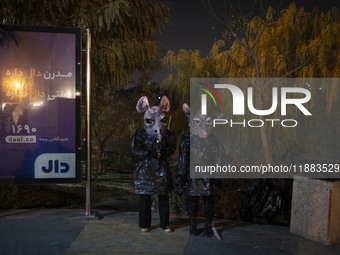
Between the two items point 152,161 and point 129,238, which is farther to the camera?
point 152,161

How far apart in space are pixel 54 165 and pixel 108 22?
9.56 feet

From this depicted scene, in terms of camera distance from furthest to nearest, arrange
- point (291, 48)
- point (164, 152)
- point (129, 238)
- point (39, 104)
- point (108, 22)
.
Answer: point (291, 48), point (108, 22), point (39, 104), point (164, 152), point (129, 238)

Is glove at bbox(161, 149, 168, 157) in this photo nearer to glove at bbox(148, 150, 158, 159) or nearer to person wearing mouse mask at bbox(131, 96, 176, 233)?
person wearing mouse mask at bbox(131, 96, 176, 233)

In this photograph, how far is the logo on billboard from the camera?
605 centimetres

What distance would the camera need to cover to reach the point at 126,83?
9.63 metres

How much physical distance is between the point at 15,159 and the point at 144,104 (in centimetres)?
218

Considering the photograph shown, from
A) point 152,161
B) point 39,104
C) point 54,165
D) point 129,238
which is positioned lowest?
point 129,238

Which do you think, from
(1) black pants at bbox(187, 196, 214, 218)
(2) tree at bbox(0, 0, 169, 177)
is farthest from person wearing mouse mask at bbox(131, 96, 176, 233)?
(2) tree at bbox(0, 0, 169, 177)

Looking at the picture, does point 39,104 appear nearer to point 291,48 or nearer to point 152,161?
point 152,161

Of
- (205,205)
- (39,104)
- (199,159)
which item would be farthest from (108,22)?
(205,205)

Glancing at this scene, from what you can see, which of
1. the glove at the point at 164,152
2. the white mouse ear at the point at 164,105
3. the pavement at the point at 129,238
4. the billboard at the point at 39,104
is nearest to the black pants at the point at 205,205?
the pavement at the point at 129,238

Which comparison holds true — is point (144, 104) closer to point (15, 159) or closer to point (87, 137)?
point (87, 137)

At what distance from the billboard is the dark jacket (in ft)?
3.69

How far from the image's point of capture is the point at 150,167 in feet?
18.2
